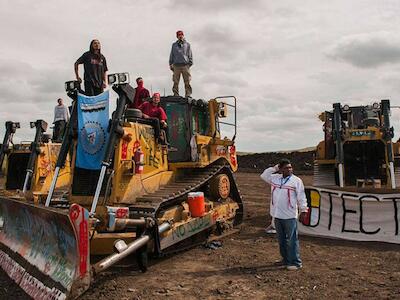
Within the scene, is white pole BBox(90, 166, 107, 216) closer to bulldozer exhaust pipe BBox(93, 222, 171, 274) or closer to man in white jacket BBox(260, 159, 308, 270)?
bulldozer exhaust pipe BBox(93, 222, 171, 274)

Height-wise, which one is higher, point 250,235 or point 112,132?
point 112,132

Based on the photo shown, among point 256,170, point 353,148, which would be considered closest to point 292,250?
point 353,148

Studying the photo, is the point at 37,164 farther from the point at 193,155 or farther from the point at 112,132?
the point at 112,132

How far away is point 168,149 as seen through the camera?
9.29 metres

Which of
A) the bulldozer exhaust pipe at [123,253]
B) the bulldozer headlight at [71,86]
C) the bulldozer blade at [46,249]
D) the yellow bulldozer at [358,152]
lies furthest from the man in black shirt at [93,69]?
the yellow bulldozer at [358,152]

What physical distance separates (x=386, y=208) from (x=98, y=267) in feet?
19.9

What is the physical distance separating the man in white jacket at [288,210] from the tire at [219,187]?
2.78 meters

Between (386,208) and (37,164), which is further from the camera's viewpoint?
(37,164)

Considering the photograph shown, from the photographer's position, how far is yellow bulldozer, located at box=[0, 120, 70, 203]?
11758 mm

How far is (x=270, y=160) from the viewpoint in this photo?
35500 mm

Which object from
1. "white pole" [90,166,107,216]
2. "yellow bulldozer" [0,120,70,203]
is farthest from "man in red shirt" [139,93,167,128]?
"yellow bulldozer" [0,120,70,203]

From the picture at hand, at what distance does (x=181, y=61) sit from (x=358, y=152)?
16.7 feet

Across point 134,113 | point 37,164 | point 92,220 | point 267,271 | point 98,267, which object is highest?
point 134,113

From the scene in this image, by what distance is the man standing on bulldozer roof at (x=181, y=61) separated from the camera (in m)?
11.9
